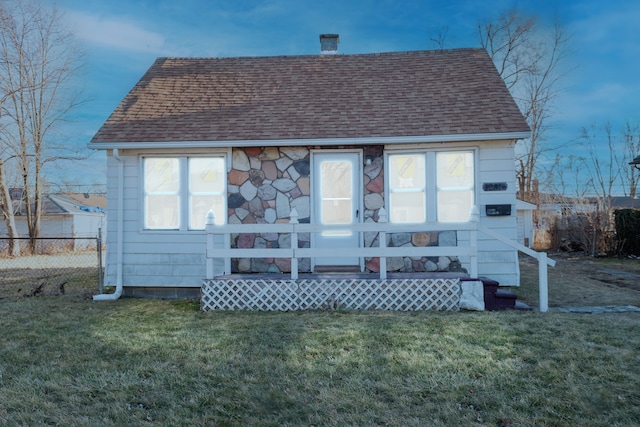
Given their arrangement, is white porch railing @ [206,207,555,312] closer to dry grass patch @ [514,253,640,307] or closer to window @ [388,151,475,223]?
window @ [388,151,475,223]

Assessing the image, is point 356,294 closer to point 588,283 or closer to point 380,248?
point 380,248

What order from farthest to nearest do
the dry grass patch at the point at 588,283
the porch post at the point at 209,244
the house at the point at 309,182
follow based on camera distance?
the house at the point at 309,182 < the dry grass patch at the point at 588,283 < the porch post at the point at 209,244

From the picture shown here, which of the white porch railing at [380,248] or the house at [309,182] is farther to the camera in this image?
the house at [309,182]

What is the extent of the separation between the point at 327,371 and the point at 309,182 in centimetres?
433

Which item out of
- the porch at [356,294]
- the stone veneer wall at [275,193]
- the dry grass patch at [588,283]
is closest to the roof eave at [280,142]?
the stone veneer wall at [275,193]

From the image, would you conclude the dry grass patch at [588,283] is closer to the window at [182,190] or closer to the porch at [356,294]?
the porch at [356,294]

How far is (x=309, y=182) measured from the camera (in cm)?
756

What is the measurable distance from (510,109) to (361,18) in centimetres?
879

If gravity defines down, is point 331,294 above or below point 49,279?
above

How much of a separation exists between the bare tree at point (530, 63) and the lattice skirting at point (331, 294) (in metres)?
17.5

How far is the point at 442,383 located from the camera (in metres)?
3.37

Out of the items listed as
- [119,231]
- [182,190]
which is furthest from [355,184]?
[119,231]

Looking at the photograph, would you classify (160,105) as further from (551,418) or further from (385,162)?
(551,418)

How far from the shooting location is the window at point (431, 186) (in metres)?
7.41
